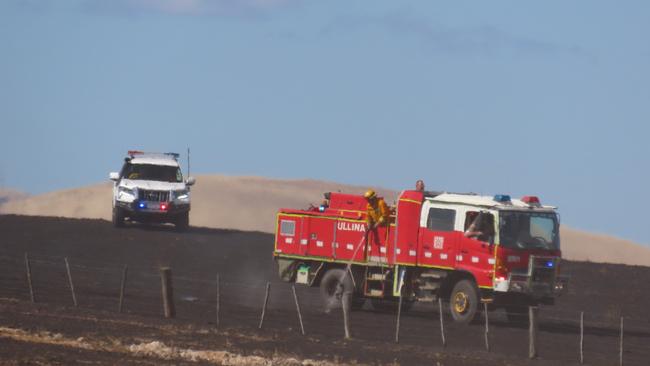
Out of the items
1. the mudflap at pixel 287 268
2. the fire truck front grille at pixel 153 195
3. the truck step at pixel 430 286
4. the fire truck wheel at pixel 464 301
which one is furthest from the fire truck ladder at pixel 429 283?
the fire truck front grille at pixel 153 195

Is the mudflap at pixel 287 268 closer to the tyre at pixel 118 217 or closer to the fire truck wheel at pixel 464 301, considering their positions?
the fire truck wheel at pixel 464 301

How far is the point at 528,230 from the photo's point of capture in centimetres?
3744

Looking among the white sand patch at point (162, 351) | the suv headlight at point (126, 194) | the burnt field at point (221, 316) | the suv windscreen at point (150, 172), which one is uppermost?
the suv windscreen at point (150, 172)

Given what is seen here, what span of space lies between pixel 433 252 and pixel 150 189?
2044cm

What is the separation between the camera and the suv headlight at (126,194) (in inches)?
2247

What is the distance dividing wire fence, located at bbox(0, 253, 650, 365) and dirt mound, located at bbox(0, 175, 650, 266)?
8141cm

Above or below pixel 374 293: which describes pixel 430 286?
above

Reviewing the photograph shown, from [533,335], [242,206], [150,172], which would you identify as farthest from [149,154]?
[242,206]

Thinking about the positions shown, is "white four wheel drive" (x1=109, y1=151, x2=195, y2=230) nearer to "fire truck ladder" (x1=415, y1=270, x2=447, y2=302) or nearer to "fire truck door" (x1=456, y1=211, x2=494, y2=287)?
"fire truck ladder" (x1=415, y1=270, x2=447, y2=302)

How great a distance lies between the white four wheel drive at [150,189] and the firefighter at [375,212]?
17.5m

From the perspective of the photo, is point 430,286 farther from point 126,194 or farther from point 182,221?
point 182,221

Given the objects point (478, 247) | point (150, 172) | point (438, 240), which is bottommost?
point (478, 247)

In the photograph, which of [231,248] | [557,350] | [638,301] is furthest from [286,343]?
[231,248]

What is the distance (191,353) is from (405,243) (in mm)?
11891
